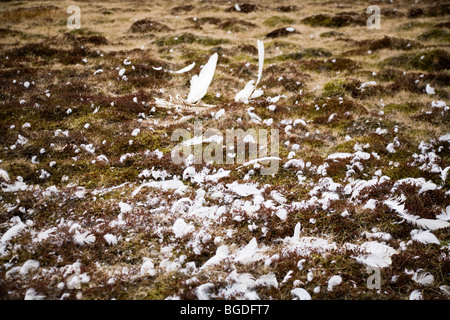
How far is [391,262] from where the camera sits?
12.3 ft

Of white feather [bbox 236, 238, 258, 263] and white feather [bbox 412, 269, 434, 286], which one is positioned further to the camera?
white feather [bbox 236, 238, 258, 263]

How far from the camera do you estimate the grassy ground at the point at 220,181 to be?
373cm

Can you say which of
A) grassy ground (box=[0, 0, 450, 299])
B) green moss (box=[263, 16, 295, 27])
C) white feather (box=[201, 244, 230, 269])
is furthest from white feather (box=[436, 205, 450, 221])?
green moss (box=[263, 16, 295, 27])

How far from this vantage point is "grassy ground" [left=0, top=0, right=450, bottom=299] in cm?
373

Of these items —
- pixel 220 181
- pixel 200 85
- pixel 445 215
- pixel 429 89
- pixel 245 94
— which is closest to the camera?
pixel 445 215

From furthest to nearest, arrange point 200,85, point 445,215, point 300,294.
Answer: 1. point 200,85
2. point 445,215
3. point 300,294

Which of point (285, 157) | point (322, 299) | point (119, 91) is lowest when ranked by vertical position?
point (322, 299)

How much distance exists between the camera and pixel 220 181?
6008 mm

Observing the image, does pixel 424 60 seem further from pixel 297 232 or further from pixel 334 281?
pixel 334 281

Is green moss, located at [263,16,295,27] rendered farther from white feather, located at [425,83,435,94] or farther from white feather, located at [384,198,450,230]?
white feather, located at [384,198,450,230]

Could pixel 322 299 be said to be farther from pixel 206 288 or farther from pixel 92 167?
pixel 92 167

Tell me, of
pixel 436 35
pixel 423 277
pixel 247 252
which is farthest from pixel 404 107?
Result: pixel 436 35

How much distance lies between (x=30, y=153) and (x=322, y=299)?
7.61m

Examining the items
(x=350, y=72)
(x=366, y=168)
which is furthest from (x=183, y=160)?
(x=350, y=72)
